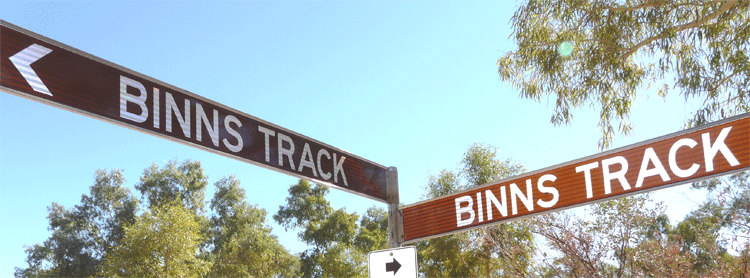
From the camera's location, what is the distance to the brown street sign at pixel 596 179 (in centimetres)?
404

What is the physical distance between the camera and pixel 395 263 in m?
4.94

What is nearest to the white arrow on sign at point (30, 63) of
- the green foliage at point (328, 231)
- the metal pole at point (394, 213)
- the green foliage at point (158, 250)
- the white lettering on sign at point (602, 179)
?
the metal pole at point (394, 213)

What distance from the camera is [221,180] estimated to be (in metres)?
42.8

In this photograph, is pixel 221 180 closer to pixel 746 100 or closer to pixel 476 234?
pixel 476 234

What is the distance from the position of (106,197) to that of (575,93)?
36.2 meters

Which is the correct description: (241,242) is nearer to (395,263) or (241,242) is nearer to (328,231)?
(328,231)

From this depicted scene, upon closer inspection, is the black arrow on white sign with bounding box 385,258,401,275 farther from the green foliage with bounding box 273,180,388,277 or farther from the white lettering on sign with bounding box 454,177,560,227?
the green foliage with bounding box 273,180,388,277

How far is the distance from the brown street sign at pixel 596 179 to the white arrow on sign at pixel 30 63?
10.1 ft

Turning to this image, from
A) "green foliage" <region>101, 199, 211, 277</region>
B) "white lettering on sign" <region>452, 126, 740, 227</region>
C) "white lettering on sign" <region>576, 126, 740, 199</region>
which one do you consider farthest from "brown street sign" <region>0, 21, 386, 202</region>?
"green foliage" <region>101, 199, 211, 277</region>

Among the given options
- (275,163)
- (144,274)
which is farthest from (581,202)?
(144,274)

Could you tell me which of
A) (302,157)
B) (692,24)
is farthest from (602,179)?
(692,24)

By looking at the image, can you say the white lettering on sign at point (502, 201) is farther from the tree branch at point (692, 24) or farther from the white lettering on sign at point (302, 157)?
the tree branch at point (692, 24)

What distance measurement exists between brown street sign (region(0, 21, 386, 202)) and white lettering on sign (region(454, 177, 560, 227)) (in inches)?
35.9

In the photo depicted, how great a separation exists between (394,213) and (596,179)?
182 cm
